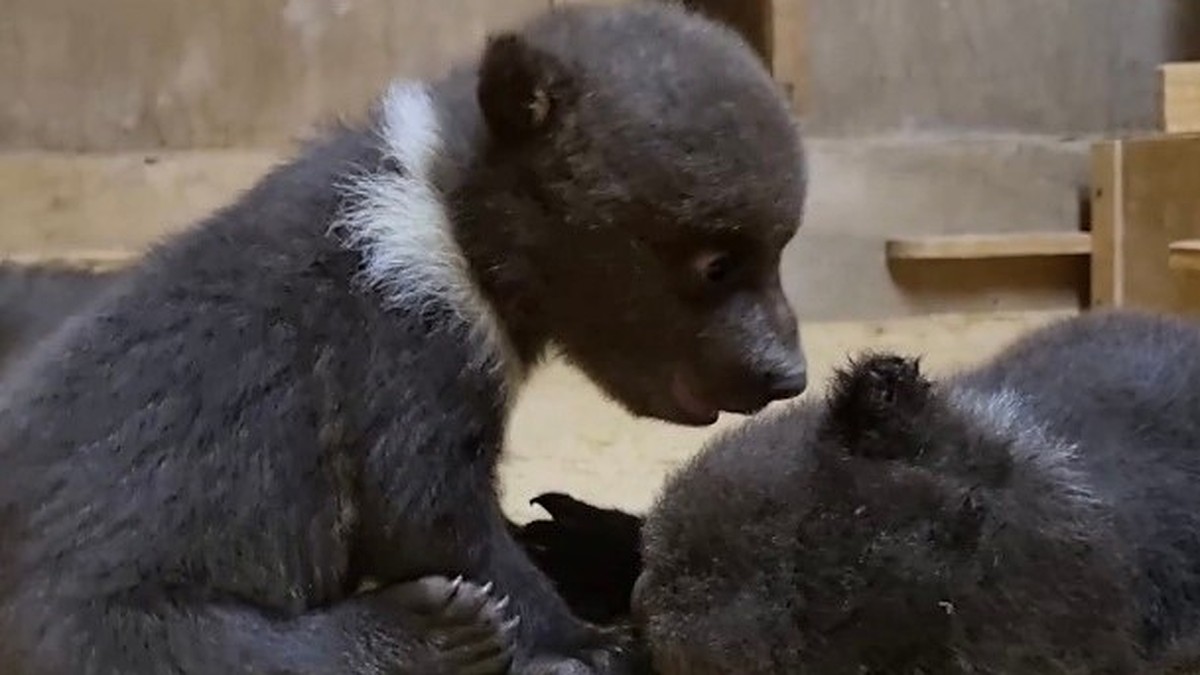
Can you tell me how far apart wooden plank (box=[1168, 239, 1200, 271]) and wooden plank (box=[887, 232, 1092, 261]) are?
55.1 inches

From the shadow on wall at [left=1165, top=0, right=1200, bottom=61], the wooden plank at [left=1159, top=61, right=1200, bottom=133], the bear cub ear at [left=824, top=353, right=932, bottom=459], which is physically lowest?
the shadow on wall at [left=1165, top=0, right=1200, bottom=61]

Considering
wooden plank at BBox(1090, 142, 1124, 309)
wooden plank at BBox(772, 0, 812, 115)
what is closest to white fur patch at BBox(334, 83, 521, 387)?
wooden plank at BBox(772, 0, 812, 115)

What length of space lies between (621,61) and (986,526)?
0.66 metres

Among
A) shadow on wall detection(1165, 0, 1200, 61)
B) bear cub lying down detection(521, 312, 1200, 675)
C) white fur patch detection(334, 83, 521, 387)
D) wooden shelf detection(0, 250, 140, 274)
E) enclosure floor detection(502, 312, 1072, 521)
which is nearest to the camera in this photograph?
bear cub lying down detection(521, 312, 1200, 675)

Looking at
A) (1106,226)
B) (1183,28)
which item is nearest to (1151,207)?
(1106,226)

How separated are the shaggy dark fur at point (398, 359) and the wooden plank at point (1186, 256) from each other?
124 cm

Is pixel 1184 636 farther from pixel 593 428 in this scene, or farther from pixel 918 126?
pixel 918 126

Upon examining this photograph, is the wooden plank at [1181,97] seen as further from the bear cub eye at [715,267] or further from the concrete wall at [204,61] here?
the bear cub eye at [715,267]

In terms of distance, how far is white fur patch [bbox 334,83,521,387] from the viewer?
1854 mm

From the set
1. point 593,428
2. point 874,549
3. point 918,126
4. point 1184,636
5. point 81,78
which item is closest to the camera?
point 874,549

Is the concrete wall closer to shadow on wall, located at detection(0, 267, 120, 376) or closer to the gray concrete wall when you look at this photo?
the gray concrete wall

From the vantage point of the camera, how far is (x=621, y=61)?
74.5 inches

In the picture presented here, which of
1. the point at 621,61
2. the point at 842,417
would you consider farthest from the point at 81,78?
the point at 842,417

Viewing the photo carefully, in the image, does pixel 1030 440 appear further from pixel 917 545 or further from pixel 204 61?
pixel 204 61
